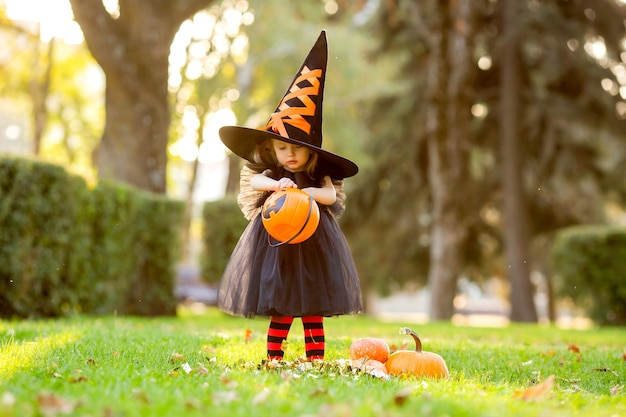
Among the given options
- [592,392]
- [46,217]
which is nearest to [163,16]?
[46,217]

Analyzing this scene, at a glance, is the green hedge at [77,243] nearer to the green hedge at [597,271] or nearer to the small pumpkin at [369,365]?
the small pumpkin at [369,365]

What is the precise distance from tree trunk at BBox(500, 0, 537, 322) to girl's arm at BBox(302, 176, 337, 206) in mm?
10133

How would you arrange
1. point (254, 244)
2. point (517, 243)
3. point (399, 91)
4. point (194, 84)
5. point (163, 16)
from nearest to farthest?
point (254, 244), point (163, 16), point (517, 243), point (399, 91), point (194, 84)

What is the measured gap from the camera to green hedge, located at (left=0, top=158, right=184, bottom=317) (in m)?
8.32

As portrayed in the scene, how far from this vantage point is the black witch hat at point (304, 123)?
496 centimetres

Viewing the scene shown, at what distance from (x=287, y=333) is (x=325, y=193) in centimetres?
99

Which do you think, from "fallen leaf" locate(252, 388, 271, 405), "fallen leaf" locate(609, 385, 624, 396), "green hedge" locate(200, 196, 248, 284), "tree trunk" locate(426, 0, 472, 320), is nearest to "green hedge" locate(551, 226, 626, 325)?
"tree trunk" locate(426, 0, 472, 320)

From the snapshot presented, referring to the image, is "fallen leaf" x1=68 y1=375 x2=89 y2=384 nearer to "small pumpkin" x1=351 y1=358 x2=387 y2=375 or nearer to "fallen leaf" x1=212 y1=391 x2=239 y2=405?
"fallen leaf" x1=212 y1=391 x2=239 y2=405

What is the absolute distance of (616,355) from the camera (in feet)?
20.8

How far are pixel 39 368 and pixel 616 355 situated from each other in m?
4.72

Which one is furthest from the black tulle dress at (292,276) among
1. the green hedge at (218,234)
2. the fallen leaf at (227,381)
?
the green hedge at (218,234)

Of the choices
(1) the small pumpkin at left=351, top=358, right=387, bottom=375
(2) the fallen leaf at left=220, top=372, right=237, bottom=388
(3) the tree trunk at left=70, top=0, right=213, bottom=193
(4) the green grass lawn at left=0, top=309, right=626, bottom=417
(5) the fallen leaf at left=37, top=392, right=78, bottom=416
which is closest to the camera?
(5) the fallen leaf at left=37, top=392, right=78, bottom=416

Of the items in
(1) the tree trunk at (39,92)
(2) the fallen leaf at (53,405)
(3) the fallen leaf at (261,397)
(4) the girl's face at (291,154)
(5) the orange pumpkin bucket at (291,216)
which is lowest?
(2) the fallen leaf at (53,405)

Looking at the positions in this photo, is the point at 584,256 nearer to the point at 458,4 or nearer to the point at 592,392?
the point at 458,4
